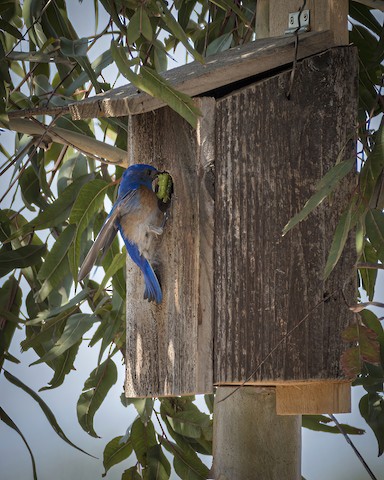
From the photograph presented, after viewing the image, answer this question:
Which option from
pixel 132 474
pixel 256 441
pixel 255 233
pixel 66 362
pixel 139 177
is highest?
pixel 139 177

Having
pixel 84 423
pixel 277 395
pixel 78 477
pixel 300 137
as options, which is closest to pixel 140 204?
pixel 300 137

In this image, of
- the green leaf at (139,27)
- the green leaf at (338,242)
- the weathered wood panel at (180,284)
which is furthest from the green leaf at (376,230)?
the green leaf at (139,27)

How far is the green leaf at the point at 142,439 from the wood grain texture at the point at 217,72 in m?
0.91

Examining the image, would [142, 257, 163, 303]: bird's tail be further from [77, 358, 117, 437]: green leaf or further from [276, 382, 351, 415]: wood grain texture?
[77, 358, 117, 437]: green leaf

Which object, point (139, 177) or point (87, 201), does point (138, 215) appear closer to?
point (139, 177)

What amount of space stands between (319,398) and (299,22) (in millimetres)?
776

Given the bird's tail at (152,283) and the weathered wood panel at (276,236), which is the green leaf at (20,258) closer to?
the bird's tail at (152,283)

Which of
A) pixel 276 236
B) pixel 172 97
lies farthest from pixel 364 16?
pixel 172 97

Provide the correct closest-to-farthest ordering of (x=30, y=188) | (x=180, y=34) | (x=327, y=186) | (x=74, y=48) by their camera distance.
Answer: (x=327, y=186), (x=180, y=34), (x=74, y=48), (x=30, y=188)

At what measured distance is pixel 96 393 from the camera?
2.65 metres

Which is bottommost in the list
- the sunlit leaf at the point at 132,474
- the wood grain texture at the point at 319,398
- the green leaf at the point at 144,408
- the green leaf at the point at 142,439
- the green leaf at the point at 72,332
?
the sunlit leaf at the point at 132,474

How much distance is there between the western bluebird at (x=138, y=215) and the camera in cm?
204

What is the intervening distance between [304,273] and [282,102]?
342 mm

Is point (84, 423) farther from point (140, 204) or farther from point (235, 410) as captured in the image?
point (140, 204)
